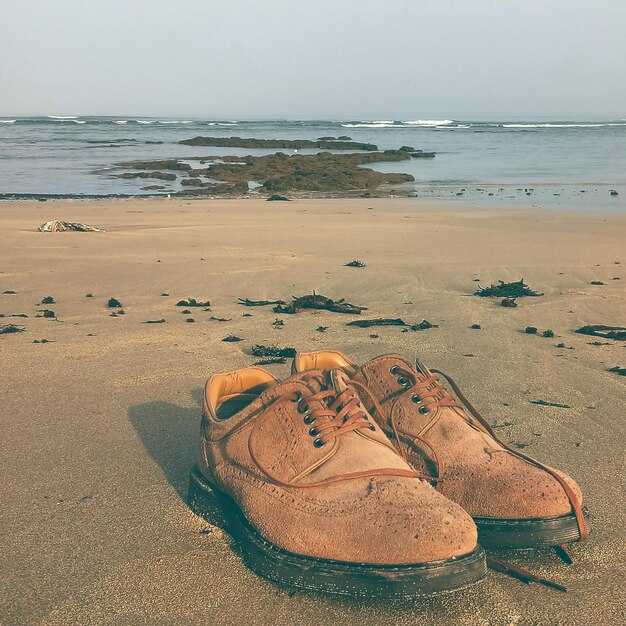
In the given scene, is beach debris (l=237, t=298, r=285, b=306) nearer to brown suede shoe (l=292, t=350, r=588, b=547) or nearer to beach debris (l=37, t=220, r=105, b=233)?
brown suede shoe (l=292, t=350, r=588, b=547)

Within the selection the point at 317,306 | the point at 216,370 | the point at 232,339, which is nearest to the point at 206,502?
the point at 216,370

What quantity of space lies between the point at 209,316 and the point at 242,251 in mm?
2895

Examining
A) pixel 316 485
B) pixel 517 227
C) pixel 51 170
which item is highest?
pixel 316 485

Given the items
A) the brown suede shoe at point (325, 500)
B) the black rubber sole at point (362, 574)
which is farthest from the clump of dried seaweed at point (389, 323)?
the black rubber sole at point (362, 574)

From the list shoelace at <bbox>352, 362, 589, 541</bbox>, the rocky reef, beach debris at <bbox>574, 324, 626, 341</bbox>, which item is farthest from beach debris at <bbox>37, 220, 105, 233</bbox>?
the rocky reef

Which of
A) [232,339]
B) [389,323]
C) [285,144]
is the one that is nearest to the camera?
[232,339]

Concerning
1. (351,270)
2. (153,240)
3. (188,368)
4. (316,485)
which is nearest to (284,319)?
(188,368)

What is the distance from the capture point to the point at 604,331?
192 inches

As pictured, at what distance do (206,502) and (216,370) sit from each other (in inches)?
68.2

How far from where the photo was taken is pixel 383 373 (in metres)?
2.46

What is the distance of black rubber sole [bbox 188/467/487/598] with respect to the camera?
72.9 inches

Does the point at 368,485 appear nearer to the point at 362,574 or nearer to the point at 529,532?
the point at 362,574

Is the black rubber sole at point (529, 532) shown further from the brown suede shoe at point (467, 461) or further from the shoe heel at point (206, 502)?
the shoe heel at point (206, 502)

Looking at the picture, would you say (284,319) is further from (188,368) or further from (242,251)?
(242,251)
